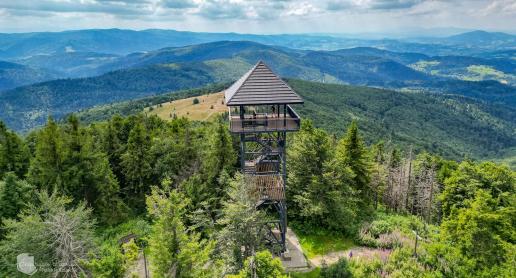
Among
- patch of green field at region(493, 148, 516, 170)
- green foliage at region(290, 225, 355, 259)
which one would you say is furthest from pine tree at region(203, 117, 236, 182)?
patch of green field at region(493, 148, 516, 170)

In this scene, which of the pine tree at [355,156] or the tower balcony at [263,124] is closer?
the tower balcony at [263,124]

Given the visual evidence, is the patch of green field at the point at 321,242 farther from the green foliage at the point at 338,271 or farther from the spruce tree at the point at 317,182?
the green foliage at the point at 338,271

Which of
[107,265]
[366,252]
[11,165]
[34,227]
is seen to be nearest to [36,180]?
[11,165]

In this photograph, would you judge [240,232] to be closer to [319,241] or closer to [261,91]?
[261,91]

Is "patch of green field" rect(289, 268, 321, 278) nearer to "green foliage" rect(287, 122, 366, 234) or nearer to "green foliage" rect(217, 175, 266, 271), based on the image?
"green foliage" rect(287, 122, 366, 234)

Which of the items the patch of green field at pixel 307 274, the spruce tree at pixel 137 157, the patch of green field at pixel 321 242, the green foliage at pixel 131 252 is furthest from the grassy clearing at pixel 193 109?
the patch of green field at pixel 307 274

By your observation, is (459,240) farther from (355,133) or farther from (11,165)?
(11,165)

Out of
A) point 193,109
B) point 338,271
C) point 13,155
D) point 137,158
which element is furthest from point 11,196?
point 193,109
